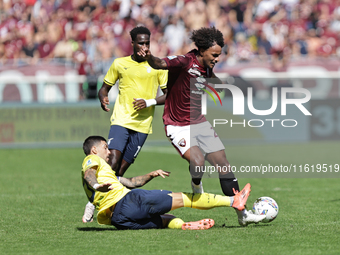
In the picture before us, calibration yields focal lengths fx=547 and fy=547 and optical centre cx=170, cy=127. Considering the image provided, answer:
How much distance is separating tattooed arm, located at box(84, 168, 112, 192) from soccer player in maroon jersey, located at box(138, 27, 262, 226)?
1.31 m

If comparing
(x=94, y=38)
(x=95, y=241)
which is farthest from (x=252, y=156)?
(x=95, y=241)

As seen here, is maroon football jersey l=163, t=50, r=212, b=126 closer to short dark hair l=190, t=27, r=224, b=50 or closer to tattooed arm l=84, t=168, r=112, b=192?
short dark hair l=190, t=27, r=224, b=50

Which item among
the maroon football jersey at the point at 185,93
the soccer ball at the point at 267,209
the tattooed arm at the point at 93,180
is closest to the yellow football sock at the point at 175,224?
the soccer ball at the point at 267,209

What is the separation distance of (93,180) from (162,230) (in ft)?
3.38

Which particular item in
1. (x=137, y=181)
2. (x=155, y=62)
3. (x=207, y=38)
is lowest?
(x=137, y=181)

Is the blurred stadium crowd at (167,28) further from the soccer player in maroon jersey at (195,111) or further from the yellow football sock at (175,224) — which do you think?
the yellow football sock at (175,224)

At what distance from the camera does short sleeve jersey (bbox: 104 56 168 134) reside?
7.66 metres

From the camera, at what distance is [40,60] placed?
18.4 metres

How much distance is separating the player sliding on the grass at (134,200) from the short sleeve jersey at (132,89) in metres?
1.47

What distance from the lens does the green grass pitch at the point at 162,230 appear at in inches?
206

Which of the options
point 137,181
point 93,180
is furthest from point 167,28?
point 93,180

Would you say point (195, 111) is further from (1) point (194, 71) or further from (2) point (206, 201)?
(2) point (206, 201)

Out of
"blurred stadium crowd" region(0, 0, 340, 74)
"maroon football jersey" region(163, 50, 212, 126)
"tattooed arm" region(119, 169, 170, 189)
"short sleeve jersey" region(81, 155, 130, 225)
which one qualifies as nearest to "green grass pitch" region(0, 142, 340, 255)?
"short sleeve jersey" region(81, 155, 130, 225)

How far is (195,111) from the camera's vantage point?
6.87m
